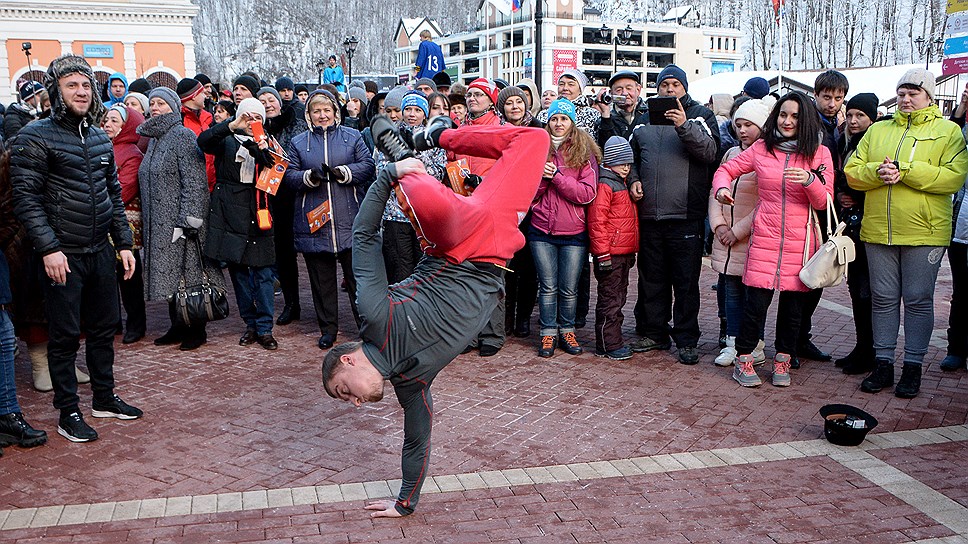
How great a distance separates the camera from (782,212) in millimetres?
6527

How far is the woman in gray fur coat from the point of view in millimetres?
7445

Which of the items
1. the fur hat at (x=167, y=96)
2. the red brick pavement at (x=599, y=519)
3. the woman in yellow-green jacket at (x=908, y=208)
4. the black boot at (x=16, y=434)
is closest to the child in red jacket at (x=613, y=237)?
the woman in yellow-green jacket at (x=908, y=208)

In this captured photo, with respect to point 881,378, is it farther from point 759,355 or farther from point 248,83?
point 248,83

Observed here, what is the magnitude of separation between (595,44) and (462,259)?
95220 mm

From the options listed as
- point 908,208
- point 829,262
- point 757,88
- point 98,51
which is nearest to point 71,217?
point 829,262

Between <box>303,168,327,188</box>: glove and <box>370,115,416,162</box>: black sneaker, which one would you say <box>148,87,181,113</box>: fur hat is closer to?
<box>303,168,327,188</box>: glove

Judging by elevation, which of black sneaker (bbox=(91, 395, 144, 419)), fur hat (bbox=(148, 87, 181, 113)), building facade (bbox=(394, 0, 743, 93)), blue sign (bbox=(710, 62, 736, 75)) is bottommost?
black sneaker (bbox=(91, 395, 144, 419))

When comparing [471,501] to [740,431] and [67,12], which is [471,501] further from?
[67,12]

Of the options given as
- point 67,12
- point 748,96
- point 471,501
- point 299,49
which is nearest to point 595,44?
point 299,49

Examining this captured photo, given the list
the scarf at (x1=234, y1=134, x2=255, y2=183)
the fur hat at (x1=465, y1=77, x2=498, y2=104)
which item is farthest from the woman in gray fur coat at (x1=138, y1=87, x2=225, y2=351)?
the fur hat at (x1=465, y1=77, x2=498, y2=104)

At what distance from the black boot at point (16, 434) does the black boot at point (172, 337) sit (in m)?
2.53

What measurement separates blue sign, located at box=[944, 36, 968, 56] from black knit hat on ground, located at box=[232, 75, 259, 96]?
257 inches

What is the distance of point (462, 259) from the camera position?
154 inches

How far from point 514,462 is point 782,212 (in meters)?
3.05
